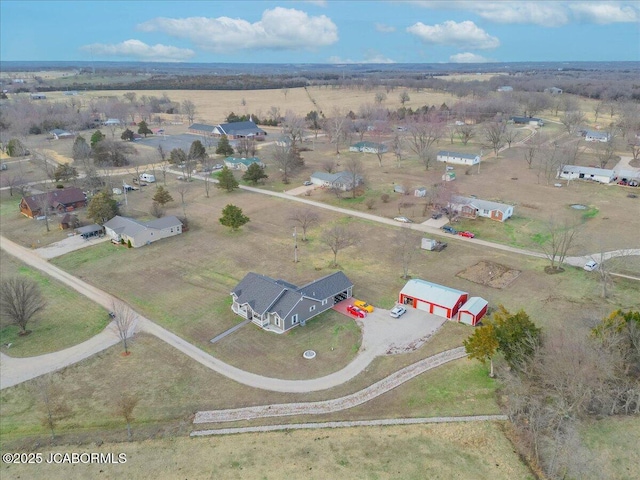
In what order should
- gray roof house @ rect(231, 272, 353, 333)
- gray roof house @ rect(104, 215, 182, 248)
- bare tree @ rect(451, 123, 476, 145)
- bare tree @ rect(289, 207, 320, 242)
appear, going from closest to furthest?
1. gray roof house @ rect(231, 272, 353, 333)
2. gray roof house @ rect(104, 215, 182, 248)
3. bare tree @ rect(289, 207, 320, 242)
4. bare tree @ rect(451, 123, 476, 145)

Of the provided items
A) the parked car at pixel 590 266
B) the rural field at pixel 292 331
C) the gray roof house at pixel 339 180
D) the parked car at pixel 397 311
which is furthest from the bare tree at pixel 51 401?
the gray roof house at pixel 339 180

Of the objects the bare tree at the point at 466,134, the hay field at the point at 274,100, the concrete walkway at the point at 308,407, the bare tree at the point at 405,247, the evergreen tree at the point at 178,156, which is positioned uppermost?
the hay field at the point at 274,100

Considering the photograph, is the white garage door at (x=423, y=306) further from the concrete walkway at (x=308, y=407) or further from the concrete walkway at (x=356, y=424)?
the concrete walkway at (x=356, y=424)

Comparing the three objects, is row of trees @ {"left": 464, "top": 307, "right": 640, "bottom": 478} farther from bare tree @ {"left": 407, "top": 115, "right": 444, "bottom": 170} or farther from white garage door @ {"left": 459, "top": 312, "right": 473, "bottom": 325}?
bare tree @ {"left": 407, "top": 115, "right": 444, "bottom": 170}

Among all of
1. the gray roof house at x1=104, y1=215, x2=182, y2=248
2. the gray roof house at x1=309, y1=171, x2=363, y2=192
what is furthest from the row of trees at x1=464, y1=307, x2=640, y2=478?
the gray roof house at x1=309, y1=171, x2=363, y2=192

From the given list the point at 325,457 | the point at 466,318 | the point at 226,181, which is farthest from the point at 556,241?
the point at 226,181

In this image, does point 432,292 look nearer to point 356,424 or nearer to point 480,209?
point 356,424

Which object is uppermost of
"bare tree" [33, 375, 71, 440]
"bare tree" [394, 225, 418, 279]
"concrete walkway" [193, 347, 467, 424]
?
A: "bare tree" [394, 225, 418, 279]
